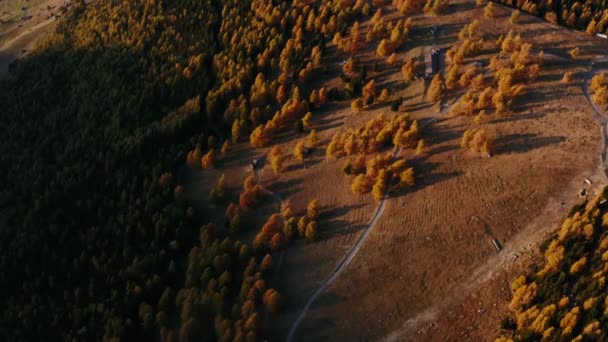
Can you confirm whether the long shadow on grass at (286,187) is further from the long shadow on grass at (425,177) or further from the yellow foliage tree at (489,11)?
the yellow foliage tree at (489,11)

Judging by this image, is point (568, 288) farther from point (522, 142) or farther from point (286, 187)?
point (286, 187)

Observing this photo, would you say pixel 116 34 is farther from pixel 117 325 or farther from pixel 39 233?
pixel 117 325

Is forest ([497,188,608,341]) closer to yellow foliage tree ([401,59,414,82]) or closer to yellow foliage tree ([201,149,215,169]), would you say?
yellow foliage tree ([401,59,414,82])

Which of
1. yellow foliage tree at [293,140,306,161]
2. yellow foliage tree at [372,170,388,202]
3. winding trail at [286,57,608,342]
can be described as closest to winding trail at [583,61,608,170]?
winding trail at [286,57,608,342]

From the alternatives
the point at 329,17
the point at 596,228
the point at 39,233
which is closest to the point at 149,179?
the point at 39,233

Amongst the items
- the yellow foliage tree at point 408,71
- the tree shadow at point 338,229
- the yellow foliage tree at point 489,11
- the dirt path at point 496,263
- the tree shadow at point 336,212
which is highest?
the yellow foliage tree at point 489,11

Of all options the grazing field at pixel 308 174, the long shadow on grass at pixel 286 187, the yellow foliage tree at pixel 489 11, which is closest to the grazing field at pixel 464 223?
the grazing field at pixel 308 174

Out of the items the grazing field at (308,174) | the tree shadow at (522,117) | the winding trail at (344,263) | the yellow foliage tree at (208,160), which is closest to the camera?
the winding trail at (344,263)

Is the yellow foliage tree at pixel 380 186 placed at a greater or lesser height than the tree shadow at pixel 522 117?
lesser
